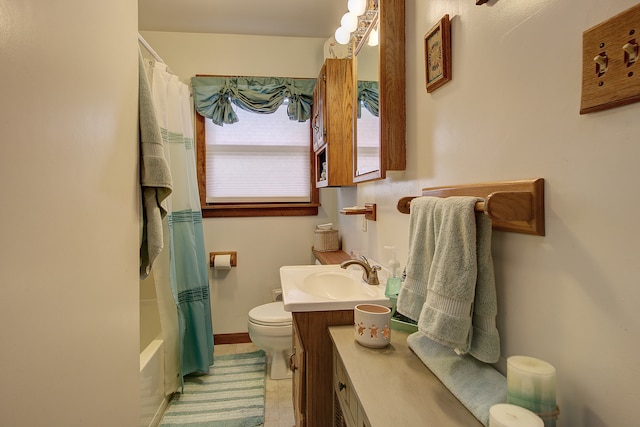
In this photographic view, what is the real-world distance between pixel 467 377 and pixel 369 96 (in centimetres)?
120

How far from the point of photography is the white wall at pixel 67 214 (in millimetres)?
692

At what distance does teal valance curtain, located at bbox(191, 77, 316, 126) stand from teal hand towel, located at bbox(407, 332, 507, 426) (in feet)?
7.71

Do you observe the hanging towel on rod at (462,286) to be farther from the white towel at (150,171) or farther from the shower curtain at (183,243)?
the shower curtain at (183,243)

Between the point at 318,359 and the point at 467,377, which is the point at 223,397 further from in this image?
the point at 467,377

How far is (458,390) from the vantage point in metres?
0.73

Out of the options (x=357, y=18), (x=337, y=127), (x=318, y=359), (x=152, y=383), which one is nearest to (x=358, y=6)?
(x=357, y=18)

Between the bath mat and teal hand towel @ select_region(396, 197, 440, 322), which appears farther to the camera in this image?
the bath mat

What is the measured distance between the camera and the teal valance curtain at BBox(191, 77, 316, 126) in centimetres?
274

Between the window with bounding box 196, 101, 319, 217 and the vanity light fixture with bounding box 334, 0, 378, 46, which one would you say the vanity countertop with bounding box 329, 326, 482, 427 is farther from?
the window with bounding box 196, 101, 319, 217

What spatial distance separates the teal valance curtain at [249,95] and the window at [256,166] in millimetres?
106

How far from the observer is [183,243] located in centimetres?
219

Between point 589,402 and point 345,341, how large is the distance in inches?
24.1

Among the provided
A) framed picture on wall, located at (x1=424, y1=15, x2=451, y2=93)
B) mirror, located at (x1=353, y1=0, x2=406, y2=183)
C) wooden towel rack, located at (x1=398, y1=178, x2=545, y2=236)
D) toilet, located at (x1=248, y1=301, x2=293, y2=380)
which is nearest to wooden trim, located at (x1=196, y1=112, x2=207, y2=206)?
toilet, located at (x1=248, y1=301, x2=293, y2=380)

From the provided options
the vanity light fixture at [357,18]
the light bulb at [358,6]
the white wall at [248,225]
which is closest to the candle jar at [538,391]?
the vanity light fixture at [357,18]
